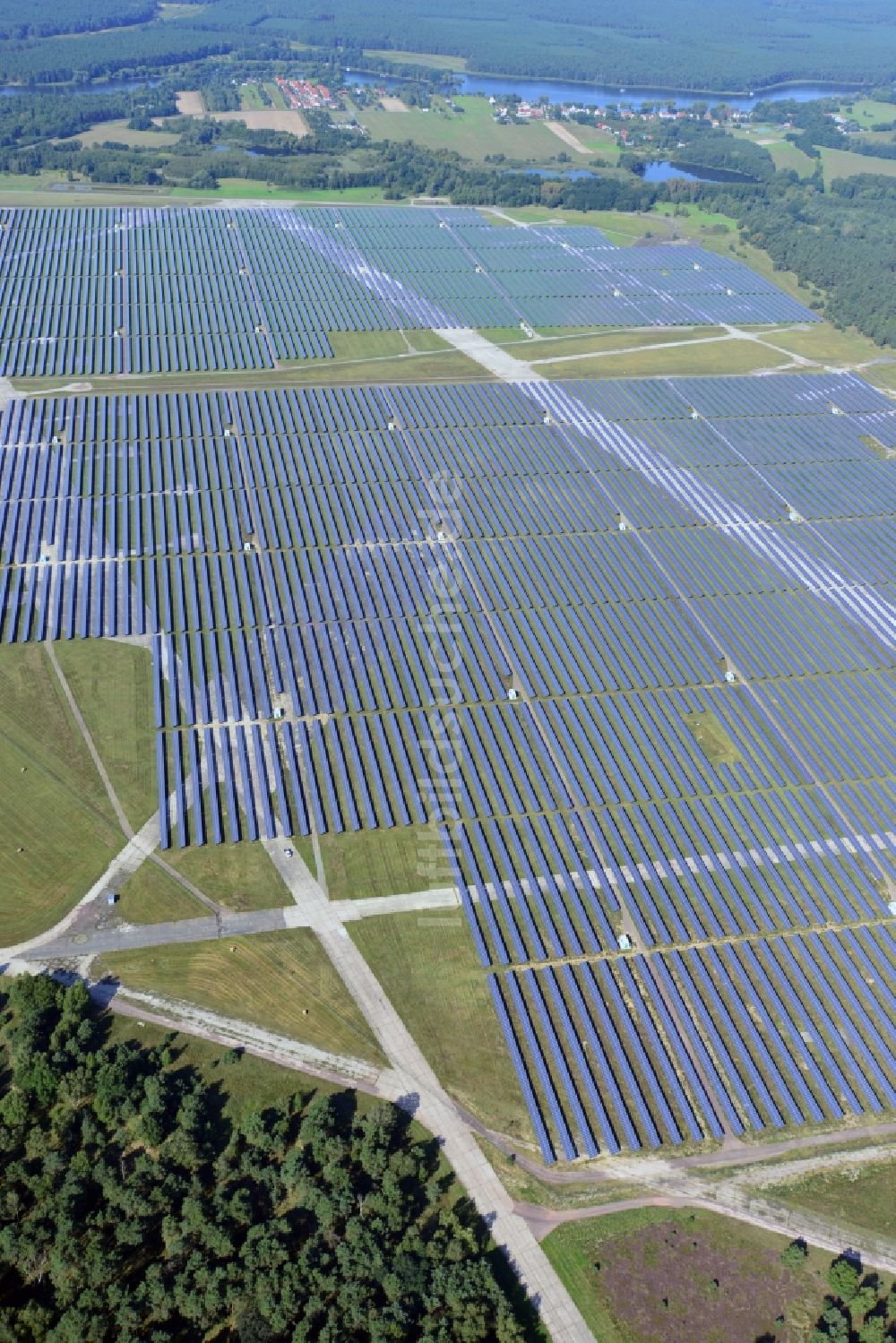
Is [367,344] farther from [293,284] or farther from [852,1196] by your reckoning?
[852,1196]

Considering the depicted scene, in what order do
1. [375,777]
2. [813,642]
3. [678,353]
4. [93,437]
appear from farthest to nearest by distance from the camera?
[678,353]
[93,437]
[813,642]
[375,777]

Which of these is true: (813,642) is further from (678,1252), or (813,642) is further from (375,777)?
(678,1252)

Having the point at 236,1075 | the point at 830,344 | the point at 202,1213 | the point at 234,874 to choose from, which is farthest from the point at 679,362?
the point at 202,1213

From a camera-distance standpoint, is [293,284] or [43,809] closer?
[43,809]

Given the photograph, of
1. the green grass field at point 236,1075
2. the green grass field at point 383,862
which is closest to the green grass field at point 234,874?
the green grass field at point 383,862

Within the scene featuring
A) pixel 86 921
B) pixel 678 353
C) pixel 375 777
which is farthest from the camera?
pixel 678 353

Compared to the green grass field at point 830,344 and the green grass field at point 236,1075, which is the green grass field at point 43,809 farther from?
the green grass field at point 830,344

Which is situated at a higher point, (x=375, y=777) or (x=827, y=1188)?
(x=375, y=777)

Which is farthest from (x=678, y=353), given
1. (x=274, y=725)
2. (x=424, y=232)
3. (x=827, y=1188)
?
(x=827, y=1188)
